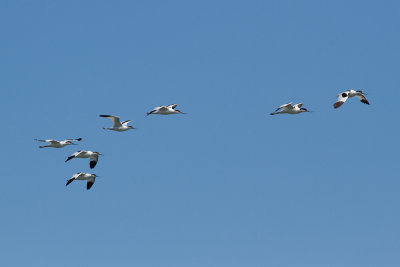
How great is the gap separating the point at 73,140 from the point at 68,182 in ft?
10.6

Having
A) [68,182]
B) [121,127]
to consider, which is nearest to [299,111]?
[121,127]

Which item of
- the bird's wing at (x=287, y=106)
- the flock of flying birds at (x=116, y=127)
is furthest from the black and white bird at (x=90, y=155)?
the bird's wing at (x=287, y=106)

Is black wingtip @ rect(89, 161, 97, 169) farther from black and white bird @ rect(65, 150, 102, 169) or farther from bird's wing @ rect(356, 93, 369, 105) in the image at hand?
bird's wing @ rect(356, 93, 369, 105)

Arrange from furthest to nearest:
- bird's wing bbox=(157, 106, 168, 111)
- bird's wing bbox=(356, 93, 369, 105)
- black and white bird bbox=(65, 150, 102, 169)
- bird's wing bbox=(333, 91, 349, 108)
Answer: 1. black and white bird bbox=(65, 150, 102, 169)
2. bird's wing bbox=(157, 106, 168, 111)
3. bird's wing bbox=(356, 93, 369, 105)
4. bird's wing bbox=(333, 91, 349, 108)

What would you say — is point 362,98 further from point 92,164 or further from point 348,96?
point 92,164

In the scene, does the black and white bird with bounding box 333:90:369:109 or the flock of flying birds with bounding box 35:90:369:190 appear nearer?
the black and white bird with bounding box 333:90:369:109

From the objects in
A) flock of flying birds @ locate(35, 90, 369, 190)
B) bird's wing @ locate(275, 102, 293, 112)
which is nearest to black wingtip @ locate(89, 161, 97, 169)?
flock of flying birds @ locate(35, 90, 369, 190)

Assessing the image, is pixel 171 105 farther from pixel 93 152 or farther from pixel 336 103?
pixel 336 103

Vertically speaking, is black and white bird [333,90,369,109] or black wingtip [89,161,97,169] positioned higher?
black and white bird [333,90,369,109]

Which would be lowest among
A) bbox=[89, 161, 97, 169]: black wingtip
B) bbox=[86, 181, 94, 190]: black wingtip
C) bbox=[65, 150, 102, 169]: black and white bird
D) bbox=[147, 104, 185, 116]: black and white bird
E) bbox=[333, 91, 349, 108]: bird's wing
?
bbox=[86, 181, 94, 190]: black wingtip

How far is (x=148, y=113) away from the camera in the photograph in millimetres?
70875

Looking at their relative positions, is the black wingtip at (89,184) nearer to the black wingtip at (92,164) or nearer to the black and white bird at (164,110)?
the black wingtip at (92,164)

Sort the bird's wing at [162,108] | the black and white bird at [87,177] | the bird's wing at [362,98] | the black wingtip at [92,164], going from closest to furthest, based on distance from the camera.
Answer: the bird's wing at [362,98]
the bird's wing at [162,108]
the black wingtip at [92,164]
the black and white bird at [87,177]

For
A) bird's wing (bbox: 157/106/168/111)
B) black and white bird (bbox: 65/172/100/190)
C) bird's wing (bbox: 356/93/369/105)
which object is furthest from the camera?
black and white bird (bbox: 65/172/100/190)
